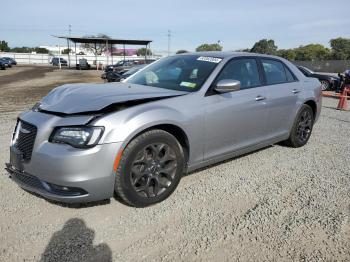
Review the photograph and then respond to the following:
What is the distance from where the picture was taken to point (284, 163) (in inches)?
198

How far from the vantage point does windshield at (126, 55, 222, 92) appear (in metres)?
4.12

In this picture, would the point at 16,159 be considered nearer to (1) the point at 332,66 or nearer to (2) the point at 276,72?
(2) the point at 276,72

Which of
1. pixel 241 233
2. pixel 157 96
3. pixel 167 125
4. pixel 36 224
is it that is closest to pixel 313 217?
pixel 241 233

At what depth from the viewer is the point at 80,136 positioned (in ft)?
10.1

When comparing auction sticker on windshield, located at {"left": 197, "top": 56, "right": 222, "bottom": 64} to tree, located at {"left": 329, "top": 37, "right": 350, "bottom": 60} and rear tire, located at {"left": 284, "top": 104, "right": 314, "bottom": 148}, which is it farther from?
tree, located at {"left": 329, "top": 37, "right": 350, "bottom": 60}

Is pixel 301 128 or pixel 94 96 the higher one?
pixel 94 96

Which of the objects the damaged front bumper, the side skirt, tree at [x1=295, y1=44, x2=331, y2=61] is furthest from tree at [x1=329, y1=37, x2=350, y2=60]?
the damaged front bumper

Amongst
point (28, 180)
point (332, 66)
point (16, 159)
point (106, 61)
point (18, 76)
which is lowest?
point (106, 61)

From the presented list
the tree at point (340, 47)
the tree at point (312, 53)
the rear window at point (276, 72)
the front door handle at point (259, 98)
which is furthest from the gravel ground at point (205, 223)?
the tree at point (312, 53)

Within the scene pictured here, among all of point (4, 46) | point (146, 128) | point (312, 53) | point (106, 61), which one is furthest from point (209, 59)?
point (4, 46)

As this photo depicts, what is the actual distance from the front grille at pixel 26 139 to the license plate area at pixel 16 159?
0.03 meters

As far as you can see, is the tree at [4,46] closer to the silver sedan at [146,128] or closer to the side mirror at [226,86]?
the silver sedan at [146,128]

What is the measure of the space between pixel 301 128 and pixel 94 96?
3713 mm

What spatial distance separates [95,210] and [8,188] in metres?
1.17
